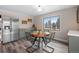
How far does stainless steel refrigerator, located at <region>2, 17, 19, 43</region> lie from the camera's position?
312 centimetres

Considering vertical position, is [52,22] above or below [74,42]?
above

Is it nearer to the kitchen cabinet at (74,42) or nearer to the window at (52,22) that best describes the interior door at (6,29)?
the window at (52,22)

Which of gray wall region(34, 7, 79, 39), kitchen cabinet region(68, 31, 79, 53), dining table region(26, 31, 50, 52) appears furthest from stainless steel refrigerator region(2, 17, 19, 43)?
kitchen cabinet region(68, 31, 79, 53)

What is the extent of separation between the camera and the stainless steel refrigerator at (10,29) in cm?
312

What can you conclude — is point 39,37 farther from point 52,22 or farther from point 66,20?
point 66,20

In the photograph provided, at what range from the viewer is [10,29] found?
3.28 meters

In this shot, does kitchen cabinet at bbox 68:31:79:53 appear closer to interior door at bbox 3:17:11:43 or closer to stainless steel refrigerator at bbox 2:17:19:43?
stainless steel refrigerator at bbox 2:17:19:43

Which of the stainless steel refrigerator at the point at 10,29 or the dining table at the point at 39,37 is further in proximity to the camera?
the stainless steel refrigerator at the point at 10,29

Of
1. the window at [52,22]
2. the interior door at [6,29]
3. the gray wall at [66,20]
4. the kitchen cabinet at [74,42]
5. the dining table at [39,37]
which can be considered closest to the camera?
the kitchen cabinet at [74,42]

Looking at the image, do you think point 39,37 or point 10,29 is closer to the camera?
point 39,37

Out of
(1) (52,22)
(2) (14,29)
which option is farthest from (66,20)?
(2) (14,29)

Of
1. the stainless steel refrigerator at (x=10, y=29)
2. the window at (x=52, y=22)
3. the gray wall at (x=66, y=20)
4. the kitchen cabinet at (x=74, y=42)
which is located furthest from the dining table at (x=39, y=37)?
the kitchen cabinet at (x=74, y=42)
